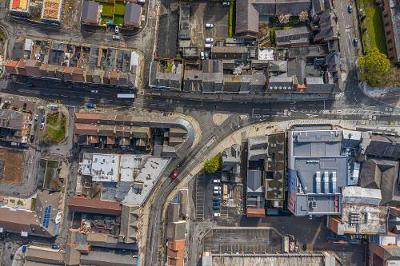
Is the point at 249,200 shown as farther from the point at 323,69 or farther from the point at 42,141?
the point at 42,141

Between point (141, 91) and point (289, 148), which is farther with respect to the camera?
point (141, 91)

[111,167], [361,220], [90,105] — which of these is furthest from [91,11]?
[361,220]

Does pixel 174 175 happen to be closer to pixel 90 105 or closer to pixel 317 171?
pixel 90 105

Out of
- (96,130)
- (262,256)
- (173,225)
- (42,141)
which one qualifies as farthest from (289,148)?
(42,141)

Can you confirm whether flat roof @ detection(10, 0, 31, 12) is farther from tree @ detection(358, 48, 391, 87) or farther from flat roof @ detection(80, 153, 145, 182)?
tree @ detection(358, 48, 391, 87)

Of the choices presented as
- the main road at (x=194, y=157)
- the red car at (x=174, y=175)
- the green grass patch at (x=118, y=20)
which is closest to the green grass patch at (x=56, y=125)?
the green grass patch at (x=118, y=20)
